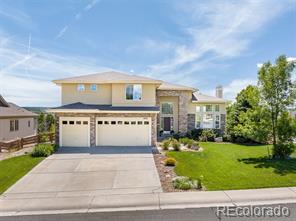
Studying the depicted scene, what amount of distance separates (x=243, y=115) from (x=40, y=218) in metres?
13.7

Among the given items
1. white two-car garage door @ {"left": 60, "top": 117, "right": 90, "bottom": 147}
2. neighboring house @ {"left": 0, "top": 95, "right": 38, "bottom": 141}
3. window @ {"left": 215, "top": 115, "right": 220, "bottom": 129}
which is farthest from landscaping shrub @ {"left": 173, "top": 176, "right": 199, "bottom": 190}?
neighboring house @ {"left": 0, "top": 95, "right": 38, "bottom": 141}

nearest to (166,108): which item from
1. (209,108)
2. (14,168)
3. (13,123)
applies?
(209,108)

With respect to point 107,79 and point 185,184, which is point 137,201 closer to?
point 185,184

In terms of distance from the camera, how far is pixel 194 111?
26141 mm

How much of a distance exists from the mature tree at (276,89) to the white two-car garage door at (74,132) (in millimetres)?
12647

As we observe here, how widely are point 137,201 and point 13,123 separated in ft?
74.5

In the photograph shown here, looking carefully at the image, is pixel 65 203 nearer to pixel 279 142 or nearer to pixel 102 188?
pixel 102 188

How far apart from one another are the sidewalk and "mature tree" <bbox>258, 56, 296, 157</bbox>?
6636 mm

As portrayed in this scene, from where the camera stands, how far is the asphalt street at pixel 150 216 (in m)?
6.86

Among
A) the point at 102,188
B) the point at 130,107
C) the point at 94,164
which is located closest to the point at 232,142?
the point at 130,107

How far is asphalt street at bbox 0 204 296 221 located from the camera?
6.86m

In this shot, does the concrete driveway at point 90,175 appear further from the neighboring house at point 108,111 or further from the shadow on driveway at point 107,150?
the neighboring house at point 108,111

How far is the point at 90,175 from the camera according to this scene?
38.4 feet

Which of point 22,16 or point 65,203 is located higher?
point 22,16
